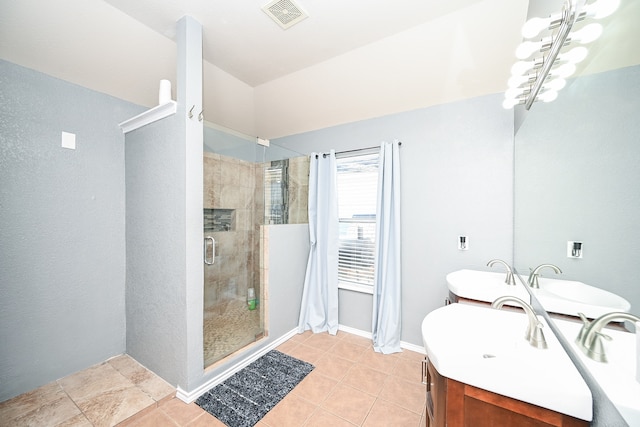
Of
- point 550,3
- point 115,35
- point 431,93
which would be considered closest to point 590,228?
point 550,3

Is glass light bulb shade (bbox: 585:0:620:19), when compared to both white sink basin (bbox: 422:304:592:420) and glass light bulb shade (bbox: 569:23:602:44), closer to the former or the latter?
glass light bulb shade (bbox: 569:23:602:44)

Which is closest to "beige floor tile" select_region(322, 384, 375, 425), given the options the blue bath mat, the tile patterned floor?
the tile patterned floor

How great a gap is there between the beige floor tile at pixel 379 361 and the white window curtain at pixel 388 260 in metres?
0.06

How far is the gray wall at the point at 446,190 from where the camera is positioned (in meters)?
2.10

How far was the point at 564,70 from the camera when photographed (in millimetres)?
1029

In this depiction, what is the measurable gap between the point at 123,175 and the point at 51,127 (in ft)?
1.84

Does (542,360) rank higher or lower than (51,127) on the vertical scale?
lower

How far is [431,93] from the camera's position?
226 centimetres

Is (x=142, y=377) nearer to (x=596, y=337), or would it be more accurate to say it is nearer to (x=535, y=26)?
(x=596, y=337)

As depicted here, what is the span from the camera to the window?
9.12 feet

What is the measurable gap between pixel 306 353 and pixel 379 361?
71 cm

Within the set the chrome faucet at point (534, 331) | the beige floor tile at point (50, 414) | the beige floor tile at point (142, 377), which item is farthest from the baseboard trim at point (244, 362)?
the chrome faucet at point (534, 331)

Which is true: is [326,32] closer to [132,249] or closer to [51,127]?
[51,127]

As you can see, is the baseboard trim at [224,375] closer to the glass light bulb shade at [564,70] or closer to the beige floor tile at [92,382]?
the beige floor tile at [92,382]
